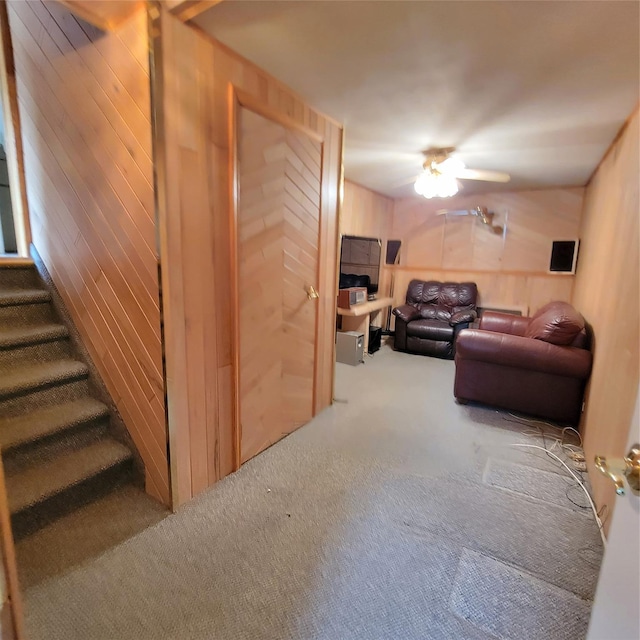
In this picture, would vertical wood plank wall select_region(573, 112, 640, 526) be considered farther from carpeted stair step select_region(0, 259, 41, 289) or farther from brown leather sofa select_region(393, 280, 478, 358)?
carpeted stair step select_region(0, 259, 41, 289)

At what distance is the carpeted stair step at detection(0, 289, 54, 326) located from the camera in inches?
87.4

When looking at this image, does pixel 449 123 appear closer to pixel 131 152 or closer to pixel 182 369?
pixel 131 152

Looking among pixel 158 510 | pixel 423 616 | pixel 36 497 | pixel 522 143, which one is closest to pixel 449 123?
pixel 522 143

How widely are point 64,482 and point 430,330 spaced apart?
13.5 feet

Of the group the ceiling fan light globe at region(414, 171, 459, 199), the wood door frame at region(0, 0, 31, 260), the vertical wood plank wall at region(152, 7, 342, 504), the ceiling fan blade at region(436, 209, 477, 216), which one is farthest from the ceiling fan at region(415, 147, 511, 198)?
the wood door frame at region(0, 0, 31, 260)

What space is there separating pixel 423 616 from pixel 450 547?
0.40 metres

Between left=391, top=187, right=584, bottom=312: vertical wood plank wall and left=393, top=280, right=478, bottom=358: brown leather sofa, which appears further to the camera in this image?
left=391, top=187, right=584, bottom=312: vertical wood plank wall

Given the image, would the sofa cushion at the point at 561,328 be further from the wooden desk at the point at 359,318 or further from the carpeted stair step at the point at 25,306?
the carpeted stair step at the point at 25,306

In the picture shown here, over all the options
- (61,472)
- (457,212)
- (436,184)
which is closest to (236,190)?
(61,472)

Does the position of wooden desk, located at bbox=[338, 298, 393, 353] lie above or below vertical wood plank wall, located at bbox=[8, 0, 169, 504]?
below

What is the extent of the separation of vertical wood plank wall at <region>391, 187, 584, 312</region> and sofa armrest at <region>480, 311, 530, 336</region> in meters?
1.48

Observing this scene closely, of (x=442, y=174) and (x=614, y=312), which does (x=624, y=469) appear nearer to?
(x=614, y=312)

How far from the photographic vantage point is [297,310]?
2.64 meters

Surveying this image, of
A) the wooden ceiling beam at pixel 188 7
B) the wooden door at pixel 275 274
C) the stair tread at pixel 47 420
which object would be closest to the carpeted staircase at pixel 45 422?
the stair tread at pixel 47 420
